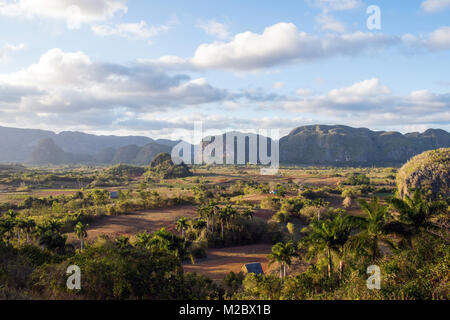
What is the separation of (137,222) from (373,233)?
1367 inches

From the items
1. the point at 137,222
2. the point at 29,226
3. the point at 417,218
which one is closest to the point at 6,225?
the point at 29,226

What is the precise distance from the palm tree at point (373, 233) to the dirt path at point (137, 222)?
94.0ft

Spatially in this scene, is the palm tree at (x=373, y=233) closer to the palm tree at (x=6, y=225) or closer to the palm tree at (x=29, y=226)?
the palm tree at (x=6, y=225)

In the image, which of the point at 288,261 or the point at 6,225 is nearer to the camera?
the point at 288,261

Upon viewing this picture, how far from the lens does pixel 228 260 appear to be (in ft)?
104

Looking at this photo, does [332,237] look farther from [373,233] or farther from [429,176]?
[429,176]

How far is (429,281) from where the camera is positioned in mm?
13016

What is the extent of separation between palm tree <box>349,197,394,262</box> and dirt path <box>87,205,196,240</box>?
28657 mm

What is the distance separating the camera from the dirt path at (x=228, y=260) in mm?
27797

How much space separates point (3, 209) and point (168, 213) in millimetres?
28498

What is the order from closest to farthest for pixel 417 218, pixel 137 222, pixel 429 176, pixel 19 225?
1. pixel 417 218
2. pixel 19 225
3. pixel 137 222
4. pixel 429 176

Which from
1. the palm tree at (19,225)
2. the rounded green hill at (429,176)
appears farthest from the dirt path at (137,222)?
the rounded green hill at (429,176)

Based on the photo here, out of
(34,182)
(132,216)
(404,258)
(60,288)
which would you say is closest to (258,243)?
(132,216)
